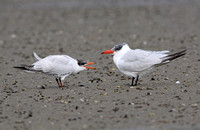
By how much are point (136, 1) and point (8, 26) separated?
9.65m

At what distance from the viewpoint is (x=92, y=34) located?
16359 mm

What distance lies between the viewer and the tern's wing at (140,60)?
27.2 feet

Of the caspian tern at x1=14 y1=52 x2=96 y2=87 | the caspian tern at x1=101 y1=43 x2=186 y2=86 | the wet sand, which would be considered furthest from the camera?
the caspian tern at x1=14 y1=52 x2=96 y2=87

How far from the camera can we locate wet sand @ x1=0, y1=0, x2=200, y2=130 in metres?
6.53

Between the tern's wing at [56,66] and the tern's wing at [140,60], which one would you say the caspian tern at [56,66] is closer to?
the tern's wing at [56,66]

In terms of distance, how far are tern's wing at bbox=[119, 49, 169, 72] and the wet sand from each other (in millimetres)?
422

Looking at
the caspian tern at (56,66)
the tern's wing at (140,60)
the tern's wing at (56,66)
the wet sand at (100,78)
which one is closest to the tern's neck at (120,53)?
the tern's wing at (140,60)

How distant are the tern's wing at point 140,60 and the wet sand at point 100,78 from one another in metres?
0.42

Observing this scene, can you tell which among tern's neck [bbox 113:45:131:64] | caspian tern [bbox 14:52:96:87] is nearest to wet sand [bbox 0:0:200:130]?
caspian tern [bbox 14:52:96:87]

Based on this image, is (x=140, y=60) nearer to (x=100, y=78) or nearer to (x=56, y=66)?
(x=100, y=78)

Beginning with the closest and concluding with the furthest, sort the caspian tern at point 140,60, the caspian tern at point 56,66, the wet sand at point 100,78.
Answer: the wet sand at point 100,78 → the caspian tern at point 140,60 → the caspian tern at point 56,66

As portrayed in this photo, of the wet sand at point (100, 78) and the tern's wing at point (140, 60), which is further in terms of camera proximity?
the tern's wing at point (140, 60)

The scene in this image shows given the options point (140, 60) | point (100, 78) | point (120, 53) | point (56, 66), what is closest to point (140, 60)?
point (140, 60)

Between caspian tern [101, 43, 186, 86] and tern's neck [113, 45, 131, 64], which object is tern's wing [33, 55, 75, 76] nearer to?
tern's neck [113, 45, 131, 64]
